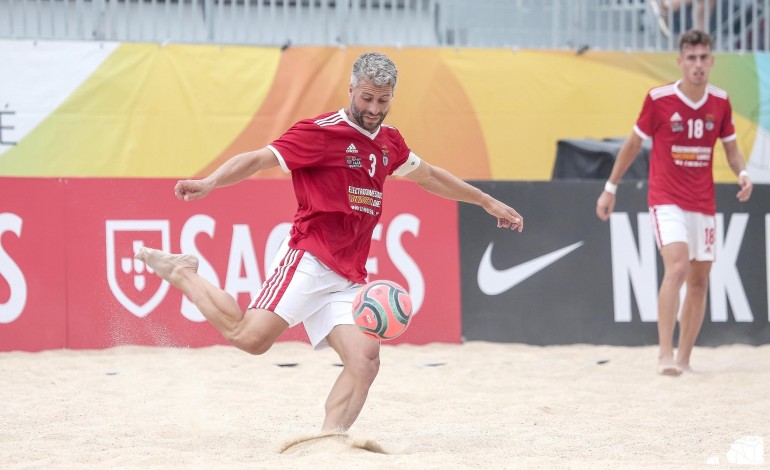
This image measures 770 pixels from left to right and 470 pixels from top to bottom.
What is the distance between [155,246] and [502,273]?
280 centimetres

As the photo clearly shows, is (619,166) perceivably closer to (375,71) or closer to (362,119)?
(362,119)

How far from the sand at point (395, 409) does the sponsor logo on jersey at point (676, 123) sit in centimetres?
171

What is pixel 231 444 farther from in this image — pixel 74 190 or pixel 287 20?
pixel 287 20

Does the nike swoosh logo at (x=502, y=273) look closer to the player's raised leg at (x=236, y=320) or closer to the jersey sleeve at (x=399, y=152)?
the jersey sleeve at (x=399, y=152)

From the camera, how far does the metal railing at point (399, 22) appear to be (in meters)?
10.2

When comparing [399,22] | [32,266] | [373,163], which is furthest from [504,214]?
[399,22]

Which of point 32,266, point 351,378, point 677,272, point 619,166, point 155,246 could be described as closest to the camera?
point 351,378

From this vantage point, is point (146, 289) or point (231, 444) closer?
point (231, 444)

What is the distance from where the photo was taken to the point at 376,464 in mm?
4293

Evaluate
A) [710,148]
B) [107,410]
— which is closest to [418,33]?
[710,148]

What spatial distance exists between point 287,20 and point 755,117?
5066 mm

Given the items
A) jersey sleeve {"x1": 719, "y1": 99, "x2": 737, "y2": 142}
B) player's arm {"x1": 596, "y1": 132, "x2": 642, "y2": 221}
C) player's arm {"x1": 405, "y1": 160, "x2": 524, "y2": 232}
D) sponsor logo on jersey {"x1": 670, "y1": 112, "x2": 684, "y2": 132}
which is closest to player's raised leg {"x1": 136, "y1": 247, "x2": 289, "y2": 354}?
player's arm {"x1": 405, "y1": 160, "x2": 524, "y2": 232}

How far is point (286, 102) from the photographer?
10.5 metres

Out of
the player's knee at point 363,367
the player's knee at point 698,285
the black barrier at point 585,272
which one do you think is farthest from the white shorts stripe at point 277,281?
the black barrier at point 585,272
